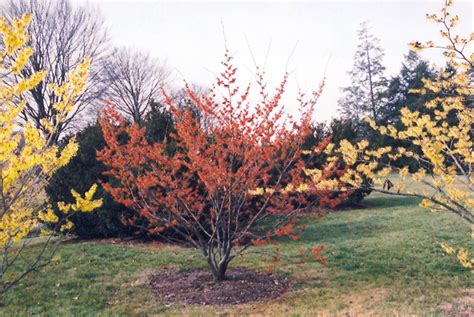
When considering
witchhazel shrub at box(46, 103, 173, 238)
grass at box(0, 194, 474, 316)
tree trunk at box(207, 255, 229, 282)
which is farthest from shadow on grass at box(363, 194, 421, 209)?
tree trunk at box(207, 255, 229, 282)

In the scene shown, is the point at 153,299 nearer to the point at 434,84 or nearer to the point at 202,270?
the point at 202,270

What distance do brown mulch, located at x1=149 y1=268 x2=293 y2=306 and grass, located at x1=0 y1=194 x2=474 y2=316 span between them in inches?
8.3

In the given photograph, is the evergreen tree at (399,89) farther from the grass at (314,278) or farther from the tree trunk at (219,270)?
the tree trunk at (219,270)

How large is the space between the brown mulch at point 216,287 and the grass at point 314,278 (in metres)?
0.21

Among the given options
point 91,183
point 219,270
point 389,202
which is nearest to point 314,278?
point 219,270

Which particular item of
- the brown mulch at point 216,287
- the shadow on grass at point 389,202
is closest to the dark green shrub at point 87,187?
the brown mulch at point 216,287

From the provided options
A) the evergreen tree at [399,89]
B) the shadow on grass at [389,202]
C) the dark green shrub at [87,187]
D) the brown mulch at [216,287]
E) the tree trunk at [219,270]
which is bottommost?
the brown mulch at [216,287]

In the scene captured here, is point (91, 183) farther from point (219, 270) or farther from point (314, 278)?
point (314, 278)

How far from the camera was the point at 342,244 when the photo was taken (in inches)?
334

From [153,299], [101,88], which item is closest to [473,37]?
[153,299]

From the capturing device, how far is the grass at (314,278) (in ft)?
16.8

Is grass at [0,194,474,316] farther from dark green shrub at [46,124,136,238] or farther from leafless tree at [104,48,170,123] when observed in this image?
leafless tree at [104,48,170,123]

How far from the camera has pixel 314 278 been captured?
633 cm

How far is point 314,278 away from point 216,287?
159 cm
